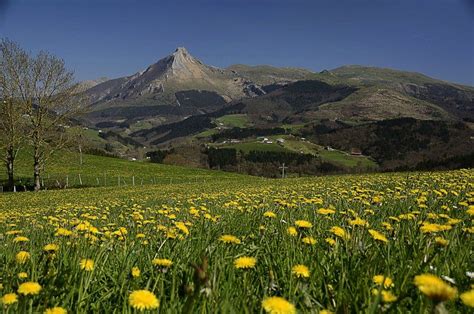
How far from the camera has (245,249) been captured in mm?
3734

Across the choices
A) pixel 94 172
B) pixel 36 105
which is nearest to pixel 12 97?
pixel 36 105

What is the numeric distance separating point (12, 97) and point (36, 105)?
2.73m

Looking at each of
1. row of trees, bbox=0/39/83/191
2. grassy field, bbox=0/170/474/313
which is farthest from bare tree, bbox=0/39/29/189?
grassy field, bbox=0/170/474/313

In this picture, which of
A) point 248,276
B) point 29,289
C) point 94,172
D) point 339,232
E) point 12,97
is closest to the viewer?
point 29,289

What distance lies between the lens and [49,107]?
4784 cm

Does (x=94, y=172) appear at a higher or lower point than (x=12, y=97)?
lower

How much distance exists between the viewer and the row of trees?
46531 millimetres

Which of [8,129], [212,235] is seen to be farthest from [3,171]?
[212,235]

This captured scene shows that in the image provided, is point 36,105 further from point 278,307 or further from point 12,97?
point 278,307

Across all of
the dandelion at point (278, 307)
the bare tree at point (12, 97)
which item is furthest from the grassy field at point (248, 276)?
the bare tree at point (12, 97)

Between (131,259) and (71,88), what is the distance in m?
50.6

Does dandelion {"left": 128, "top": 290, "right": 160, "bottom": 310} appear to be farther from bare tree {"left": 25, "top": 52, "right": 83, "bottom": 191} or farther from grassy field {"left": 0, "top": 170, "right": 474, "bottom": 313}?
bare tree {"left": 25, "top": 52, "right": 83, "bottom": 191}

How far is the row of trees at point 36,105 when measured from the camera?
46.5 m

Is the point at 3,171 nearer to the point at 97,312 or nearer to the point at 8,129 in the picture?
the point at 8,129
